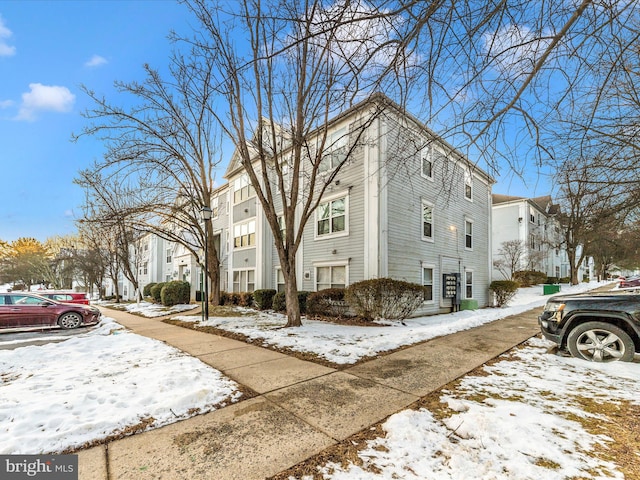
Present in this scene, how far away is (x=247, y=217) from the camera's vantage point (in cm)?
1797

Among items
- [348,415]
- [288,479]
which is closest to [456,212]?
[348,415]

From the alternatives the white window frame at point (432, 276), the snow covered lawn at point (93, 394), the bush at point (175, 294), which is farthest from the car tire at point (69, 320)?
the white window frame at point (432, 276)

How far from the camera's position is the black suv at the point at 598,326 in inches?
188

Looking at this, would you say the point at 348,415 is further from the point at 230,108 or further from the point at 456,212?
the point at 456,212

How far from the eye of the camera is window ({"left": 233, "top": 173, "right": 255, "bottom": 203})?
17859 mm

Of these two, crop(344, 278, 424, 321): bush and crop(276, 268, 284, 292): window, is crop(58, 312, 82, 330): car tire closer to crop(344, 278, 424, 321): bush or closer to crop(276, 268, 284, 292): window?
crop(276, 268, 284, 292): window

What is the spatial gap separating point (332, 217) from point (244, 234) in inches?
304

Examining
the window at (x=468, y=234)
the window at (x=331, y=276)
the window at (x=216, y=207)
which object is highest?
the window at (x=216, y=207)

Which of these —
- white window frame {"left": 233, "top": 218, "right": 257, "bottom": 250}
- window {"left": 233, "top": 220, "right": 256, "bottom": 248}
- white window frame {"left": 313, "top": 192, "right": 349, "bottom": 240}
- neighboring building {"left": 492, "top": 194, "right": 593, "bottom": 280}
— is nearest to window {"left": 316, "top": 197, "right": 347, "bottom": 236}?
white window frame {"left": 313, "top": 192, "right": 349, "bottom": 240}

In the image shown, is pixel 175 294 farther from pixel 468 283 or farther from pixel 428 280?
pixel 468 283

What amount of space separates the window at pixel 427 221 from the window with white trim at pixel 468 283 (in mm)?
4010

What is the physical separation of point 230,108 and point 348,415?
881 cm

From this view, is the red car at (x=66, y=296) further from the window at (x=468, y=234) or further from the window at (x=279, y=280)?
the window at (x=468, y=234)

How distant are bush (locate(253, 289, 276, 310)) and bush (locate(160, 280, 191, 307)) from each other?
7154 mm
